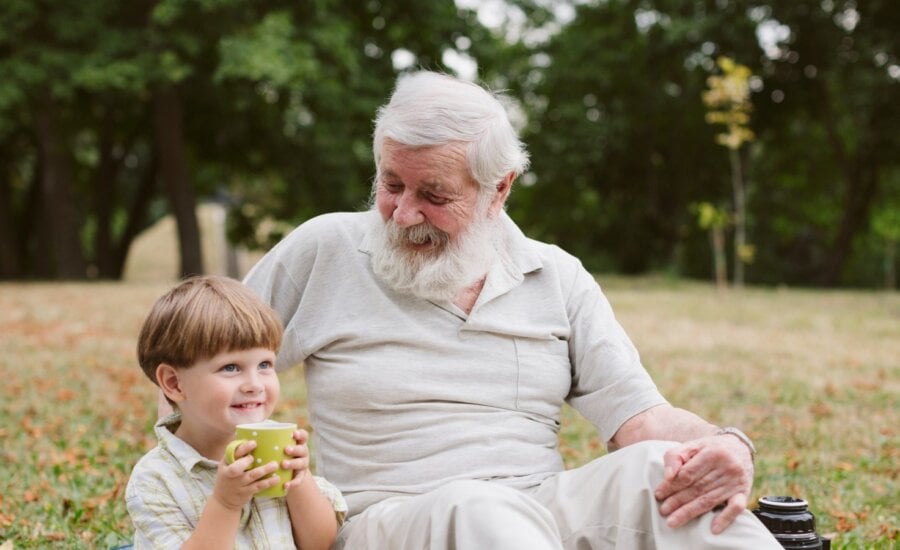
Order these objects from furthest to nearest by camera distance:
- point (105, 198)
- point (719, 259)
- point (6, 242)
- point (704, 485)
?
point (105, 198) → point (6, 242) → point (719, 259) → point (704, 485)

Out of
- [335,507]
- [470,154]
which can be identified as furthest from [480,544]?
[470,154]

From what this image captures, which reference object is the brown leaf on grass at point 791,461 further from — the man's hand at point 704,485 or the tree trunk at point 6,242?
the tree trunk at point 6,242

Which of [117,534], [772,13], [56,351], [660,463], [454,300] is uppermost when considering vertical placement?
[772,13]

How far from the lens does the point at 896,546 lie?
13.6ft

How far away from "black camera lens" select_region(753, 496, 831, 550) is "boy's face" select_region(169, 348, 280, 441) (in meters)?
1.32

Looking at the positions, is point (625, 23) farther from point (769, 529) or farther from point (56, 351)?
point (769, 529)

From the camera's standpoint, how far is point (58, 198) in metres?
21.2

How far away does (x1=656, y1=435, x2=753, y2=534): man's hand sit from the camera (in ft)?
8.54

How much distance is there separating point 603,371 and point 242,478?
48.7 inches

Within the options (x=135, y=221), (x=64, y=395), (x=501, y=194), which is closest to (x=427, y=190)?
(x=501, y=194)

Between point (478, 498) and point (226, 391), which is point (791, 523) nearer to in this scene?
point (478, 498)

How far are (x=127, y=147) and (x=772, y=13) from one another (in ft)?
49.5

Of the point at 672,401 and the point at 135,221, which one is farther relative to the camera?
the point at 135,221

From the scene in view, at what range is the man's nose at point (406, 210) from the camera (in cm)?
311
